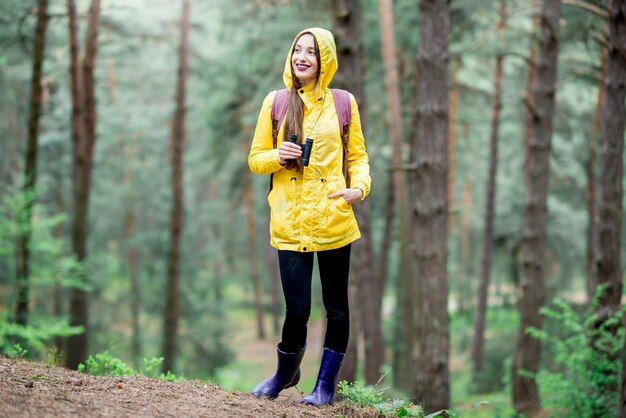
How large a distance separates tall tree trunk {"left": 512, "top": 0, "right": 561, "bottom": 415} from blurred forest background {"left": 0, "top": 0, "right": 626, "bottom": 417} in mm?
35

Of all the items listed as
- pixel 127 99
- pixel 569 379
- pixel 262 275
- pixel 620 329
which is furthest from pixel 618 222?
pixel 262 275

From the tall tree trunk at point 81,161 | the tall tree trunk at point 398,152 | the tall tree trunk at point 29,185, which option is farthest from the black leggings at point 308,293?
the tall tree trunk at point 81,161

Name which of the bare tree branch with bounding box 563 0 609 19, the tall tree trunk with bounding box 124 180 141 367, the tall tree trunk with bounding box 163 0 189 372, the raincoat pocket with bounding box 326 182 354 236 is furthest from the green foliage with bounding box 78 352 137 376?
the tall tree trunk with bounding box 124 180 141 367

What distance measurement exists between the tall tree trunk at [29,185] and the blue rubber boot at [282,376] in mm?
7394

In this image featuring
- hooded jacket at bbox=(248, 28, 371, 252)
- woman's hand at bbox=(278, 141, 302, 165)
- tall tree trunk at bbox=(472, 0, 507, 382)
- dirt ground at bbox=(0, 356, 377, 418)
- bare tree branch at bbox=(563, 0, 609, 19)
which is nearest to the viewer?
dirt ground at bbox=(0, 356, 377, 418)

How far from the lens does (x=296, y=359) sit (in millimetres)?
4512

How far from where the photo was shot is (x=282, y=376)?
14.9ft

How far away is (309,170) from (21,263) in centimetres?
866

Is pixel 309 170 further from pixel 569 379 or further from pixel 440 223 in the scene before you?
A: pixel 569 379

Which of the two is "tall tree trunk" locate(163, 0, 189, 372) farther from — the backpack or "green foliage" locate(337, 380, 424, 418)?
the backpack

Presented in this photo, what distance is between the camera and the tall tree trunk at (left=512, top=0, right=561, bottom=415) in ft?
33.1

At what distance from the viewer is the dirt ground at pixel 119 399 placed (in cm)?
351

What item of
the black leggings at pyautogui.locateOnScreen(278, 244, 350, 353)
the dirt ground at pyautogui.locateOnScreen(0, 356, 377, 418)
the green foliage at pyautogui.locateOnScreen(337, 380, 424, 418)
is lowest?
the green foliage at pyautogui.locateOnScreen(337, 380, 424, 418)

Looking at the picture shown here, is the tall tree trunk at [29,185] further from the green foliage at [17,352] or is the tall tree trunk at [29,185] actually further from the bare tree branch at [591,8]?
the bare tree branch at [591,8]
